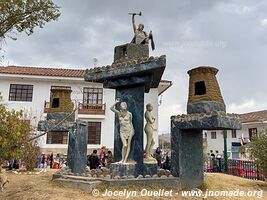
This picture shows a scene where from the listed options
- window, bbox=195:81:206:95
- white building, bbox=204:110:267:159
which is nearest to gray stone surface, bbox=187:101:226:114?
window, bbox=195:81:206:95

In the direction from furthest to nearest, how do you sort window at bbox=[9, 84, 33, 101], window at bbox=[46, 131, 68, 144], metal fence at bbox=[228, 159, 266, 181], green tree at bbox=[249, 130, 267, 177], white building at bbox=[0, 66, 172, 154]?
window at bbox=[9, 84, 33, 101], white building at bbox=[0, 66, 172, 154], window at bbox=[46, 131, 68, 144], metal fence at bbox=[228, 159, 266, 181], green tree at bbox=[249, 130, 267, 177]

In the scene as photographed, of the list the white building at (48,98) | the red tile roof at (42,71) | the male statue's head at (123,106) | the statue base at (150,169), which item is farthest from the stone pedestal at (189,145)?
the red tile roof at (42,71)

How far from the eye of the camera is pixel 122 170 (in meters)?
6.94

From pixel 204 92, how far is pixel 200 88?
0.24 m

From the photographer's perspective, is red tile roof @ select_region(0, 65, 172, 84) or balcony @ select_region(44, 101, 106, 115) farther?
balcony @ select_region(44, 101, 106, 115)

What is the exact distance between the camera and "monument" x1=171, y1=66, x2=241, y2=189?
6.77 m

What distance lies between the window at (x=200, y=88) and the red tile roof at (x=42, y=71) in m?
15.5

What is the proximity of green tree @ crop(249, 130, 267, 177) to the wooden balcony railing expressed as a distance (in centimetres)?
1390

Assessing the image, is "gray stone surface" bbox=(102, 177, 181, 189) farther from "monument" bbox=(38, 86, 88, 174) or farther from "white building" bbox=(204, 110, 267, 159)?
"white building" bbox=(204, 110, 267, 159)

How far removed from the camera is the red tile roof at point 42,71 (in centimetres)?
2131

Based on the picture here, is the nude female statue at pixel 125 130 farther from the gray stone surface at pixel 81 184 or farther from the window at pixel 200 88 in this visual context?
the window at pixel 200 88

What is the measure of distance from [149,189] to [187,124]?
1973 mm

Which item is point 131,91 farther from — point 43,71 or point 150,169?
point 43,71

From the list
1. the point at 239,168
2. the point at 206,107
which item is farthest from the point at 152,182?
the point at 239,168
